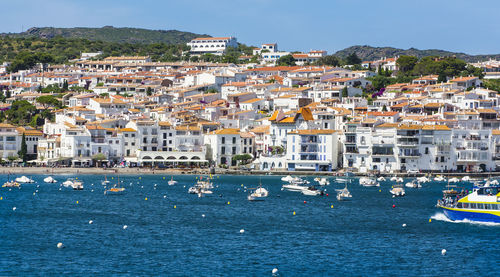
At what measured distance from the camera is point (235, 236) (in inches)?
2103

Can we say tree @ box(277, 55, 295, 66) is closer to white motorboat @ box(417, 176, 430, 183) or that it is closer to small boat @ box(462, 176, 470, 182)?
small boat @ box(462, 176, 470, 182)

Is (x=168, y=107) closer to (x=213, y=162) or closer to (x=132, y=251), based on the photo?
(x=213, y=162)

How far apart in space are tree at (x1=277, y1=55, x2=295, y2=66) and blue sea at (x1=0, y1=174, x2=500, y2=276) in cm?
9881

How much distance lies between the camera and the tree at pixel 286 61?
17750cm

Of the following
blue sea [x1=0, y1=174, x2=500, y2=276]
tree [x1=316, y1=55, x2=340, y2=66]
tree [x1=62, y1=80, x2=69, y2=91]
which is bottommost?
blue sea [x1=0, y1=174, x2=500, y2=276]

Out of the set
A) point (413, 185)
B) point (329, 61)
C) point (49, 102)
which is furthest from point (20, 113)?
point (329, 61)

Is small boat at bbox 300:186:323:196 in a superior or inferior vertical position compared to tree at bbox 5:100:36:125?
inferior

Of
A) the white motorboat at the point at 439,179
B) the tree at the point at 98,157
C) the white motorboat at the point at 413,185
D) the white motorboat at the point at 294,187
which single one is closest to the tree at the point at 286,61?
the tree at the point at 98,157

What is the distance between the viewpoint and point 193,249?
48438mm

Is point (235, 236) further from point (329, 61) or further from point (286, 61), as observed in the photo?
point (286, 61)

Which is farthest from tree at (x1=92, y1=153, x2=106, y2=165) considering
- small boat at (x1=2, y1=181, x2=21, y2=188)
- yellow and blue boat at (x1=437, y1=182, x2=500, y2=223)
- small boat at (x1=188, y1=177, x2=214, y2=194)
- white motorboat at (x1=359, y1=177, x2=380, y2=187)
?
yellow and blue boat at (x1=437, y1=182, x2=500, y2=223)

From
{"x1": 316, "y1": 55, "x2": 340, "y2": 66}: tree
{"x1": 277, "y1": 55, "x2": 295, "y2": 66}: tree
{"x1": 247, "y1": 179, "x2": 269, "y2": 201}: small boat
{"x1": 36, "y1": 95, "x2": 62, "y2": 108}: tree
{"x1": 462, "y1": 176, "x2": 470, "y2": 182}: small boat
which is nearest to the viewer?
{"x1": 247, "y1": 179, "x2": 269, "y2": 201}: small boat

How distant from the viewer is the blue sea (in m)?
43.6

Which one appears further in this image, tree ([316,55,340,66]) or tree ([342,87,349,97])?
tree ([316,55,340,66])
